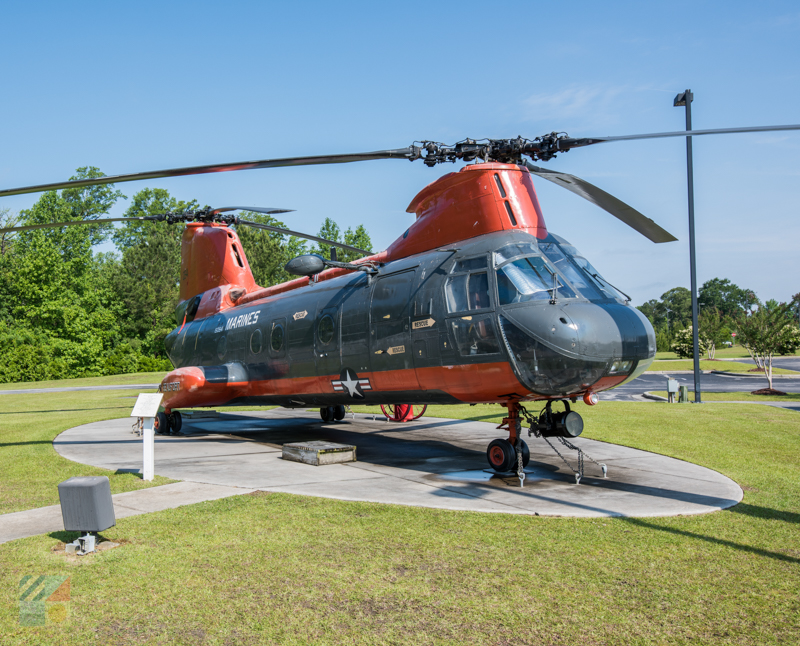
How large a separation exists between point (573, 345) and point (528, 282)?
1244mm

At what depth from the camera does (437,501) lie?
8.49 m

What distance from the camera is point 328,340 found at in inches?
503

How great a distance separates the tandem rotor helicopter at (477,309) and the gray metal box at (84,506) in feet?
15.5

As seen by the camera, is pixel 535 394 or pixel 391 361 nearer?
pixel 535 394

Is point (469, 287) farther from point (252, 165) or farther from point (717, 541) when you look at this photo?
point (717, 541)

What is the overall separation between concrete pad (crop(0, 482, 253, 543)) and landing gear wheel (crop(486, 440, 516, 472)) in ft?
12.7

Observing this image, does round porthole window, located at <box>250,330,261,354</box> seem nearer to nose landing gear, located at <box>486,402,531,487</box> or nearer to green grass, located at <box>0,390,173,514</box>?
green grass, located at <box>0,390,173,514</box>

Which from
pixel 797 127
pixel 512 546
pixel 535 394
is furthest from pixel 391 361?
pixel 797 127

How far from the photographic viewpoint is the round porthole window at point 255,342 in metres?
15.1

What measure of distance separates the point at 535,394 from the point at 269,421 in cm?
1266

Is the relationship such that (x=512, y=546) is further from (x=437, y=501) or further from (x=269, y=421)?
(x=269, y=421)

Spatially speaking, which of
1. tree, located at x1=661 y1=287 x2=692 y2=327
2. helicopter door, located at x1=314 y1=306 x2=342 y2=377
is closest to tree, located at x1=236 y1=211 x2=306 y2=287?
helicopter door, located at x1=314 y1=306 x2=342 y2=377

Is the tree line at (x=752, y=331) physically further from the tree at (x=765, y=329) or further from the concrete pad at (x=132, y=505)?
the concrete pad at (x=132, y=505)

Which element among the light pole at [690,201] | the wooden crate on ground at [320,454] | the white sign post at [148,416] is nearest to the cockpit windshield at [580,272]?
the wooden crate on ground at [320,454]
